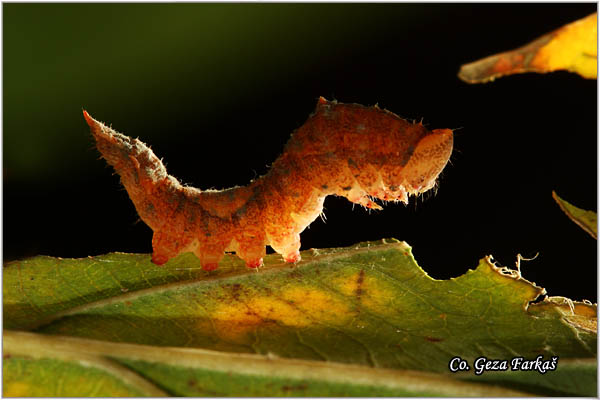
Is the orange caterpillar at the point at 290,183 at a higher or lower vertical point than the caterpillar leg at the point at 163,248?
higher

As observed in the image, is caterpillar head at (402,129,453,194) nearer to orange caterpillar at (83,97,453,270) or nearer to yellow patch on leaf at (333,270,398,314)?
orange caterpillar at (83,97,453,270)

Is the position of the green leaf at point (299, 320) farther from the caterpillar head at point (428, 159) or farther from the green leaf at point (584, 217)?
the green leaf at point (584, 217)

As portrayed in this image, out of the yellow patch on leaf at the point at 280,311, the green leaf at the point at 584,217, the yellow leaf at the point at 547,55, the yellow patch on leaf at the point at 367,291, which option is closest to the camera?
the yellow leaf at the point at 547,55

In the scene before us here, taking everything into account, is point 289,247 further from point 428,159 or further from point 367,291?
point 428,159

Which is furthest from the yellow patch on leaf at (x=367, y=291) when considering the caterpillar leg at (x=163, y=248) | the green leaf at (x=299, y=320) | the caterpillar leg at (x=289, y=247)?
the caterpillar leg at (x=163, y=248)

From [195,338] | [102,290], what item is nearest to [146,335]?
[195,338]

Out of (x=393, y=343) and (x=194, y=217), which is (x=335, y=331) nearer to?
(x=393, y=343)

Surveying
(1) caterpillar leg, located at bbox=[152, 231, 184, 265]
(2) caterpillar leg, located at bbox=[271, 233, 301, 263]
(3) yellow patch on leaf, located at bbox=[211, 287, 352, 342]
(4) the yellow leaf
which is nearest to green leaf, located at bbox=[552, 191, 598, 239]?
(4) the yellow leaf

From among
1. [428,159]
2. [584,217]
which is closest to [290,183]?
[428,159]
